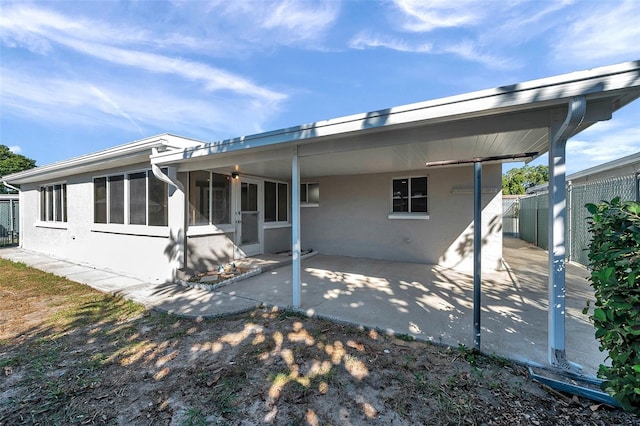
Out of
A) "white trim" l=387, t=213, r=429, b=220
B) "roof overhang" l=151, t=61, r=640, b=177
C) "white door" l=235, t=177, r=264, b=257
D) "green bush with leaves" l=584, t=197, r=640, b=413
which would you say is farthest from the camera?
"white door" l=235, t=177, r=264, b=257

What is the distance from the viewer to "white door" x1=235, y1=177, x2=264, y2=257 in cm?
752

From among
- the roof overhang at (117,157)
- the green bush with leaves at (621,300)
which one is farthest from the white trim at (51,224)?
the green bush with leaves at (621,300)

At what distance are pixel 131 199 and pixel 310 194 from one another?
4.98 m

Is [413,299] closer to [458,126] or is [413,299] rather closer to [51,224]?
[458,126]

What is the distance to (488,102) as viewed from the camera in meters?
2.63

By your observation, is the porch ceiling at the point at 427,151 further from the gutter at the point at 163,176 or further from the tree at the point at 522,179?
the tree at the point at 522,179

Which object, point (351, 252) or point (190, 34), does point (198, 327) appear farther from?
point (190, 34)

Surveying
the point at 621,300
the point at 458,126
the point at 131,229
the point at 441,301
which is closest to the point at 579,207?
the point at 441,301

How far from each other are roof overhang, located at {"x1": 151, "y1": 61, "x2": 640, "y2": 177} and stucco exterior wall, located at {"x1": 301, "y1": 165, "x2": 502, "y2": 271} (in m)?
1.80

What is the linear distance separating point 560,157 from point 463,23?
5115 mm

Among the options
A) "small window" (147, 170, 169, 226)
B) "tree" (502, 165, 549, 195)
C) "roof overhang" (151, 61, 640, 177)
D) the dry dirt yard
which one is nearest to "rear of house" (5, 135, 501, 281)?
"small window" (147, 170, 169, 226)

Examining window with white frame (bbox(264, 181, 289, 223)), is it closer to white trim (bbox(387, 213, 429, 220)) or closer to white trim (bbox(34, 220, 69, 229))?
white trim (bbox(387, 213, 429, 220))

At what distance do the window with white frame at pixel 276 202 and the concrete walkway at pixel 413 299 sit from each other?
2.21m

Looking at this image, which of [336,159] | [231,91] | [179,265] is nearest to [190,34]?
[231,91]
